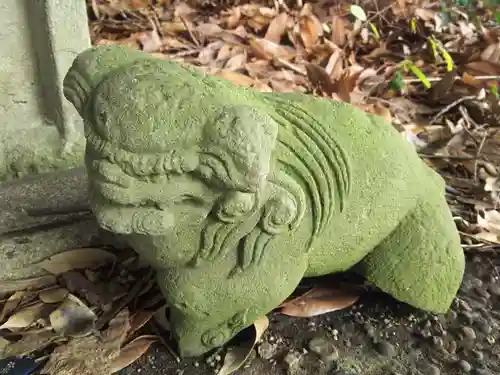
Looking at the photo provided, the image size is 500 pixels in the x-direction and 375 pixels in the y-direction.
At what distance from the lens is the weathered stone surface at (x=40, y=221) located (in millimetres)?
1343

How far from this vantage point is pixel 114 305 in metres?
1.27

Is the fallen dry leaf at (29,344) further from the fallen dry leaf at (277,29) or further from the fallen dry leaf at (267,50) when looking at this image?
the fallen dry leaf at (277,29)

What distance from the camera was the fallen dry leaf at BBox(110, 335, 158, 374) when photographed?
115cm

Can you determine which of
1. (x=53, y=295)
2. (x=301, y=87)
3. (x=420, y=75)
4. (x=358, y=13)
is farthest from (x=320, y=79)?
(x=53, y=295)

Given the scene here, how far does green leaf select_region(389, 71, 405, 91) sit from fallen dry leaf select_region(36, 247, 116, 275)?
1358 millimetres

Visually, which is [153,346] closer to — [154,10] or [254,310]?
[254,310]

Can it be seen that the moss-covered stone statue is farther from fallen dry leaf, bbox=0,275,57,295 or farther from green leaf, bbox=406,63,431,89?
green leaf, bbox=406,63,431,89

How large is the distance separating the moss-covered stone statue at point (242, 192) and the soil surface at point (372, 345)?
0.08 metres

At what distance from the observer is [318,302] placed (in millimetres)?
1299

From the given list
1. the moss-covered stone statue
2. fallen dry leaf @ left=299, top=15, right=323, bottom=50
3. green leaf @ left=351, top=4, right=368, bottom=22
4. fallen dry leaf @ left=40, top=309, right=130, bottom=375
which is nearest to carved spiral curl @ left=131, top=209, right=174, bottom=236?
the moss-covered stone statue

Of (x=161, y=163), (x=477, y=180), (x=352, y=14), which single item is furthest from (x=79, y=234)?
(x=352, y=14)

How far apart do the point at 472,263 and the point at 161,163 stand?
0.99 metres

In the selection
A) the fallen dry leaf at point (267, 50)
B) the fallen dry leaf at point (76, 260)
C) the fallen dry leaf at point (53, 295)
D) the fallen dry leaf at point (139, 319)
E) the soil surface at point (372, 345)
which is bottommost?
the soil surface at point (372, 345)

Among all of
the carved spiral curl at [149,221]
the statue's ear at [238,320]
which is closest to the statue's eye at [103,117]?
the carved spiral curl at [149,221]
